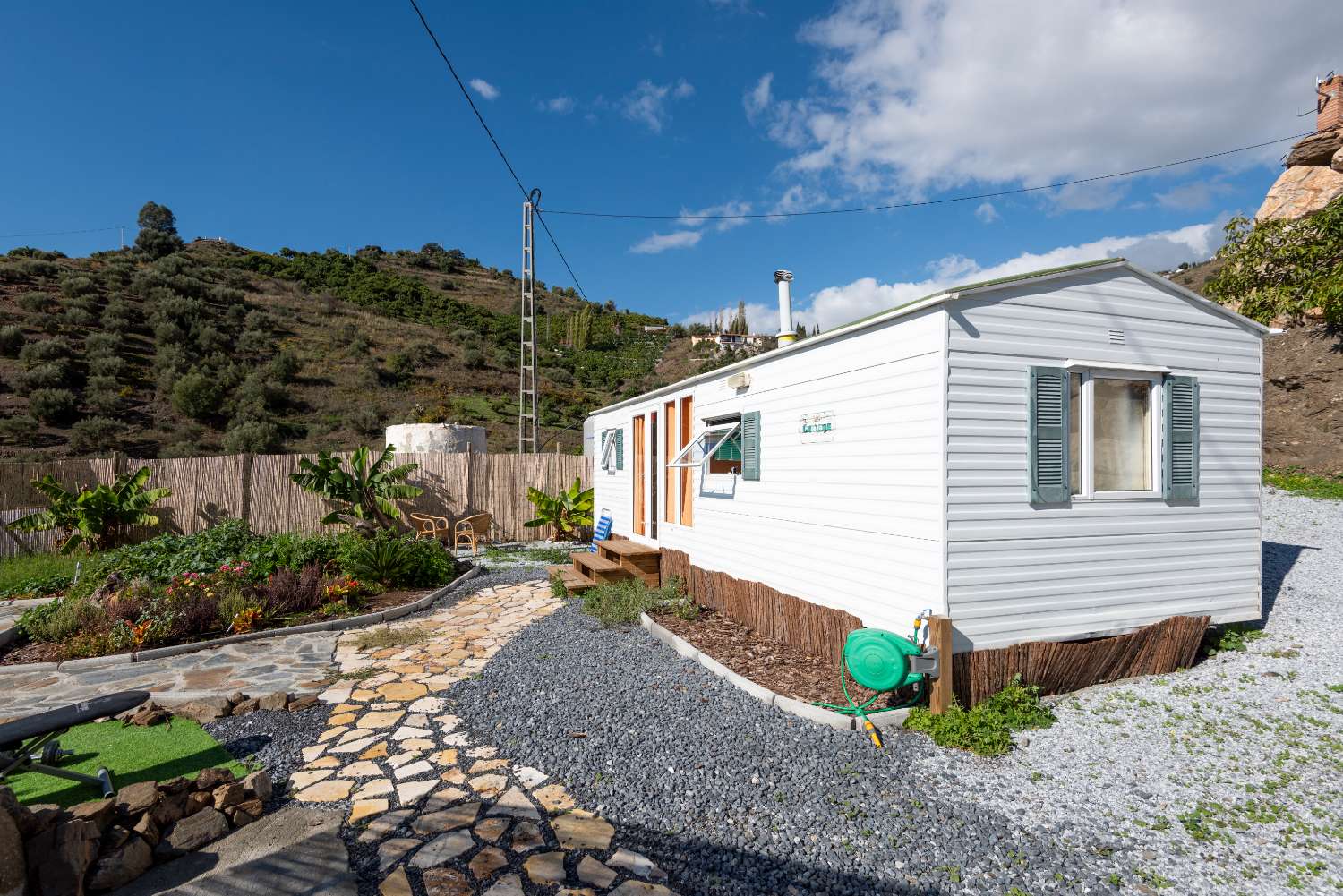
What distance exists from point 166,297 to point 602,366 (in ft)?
63.8

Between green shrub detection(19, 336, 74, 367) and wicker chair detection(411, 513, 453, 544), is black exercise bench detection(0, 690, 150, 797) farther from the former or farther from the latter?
green shrub detection(19, 336, 74, 367)

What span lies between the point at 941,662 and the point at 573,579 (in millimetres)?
5740

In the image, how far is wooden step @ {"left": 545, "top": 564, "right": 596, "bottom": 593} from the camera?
8539 millimetres

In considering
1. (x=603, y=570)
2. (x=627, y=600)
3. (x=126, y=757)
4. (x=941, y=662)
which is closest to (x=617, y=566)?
(x=603, y=570)

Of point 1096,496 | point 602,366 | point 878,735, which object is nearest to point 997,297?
point 1096,496

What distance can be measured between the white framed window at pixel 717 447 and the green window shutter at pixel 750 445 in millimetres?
241

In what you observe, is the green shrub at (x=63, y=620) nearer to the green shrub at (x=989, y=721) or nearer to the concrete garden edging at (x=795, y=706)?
the concrete garden edging at (x=795, y=706)

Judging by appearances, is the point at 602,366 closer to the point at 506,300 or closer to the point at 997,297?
the point at 506,300

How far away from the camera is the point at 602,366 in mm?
35219

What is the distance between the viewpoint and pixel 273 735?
4.22 meters

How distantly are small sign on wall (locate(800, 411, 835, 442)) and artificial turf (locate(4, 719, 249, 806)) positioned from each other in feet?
15.5

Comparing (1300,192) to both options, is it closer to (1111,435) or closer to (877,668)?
(1111,435)

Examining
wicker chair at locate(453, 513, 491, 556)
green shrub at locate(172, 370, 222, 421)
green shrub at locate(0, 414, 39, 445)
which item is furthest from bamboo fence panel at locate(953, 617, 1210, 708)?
green shrub at locate(172, 370, 222, 421)

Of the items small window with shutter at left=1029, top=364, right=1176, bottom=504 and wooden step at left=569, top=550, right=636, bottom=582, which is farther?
wooden step at left=569, top=550, right=636, bottom=582
